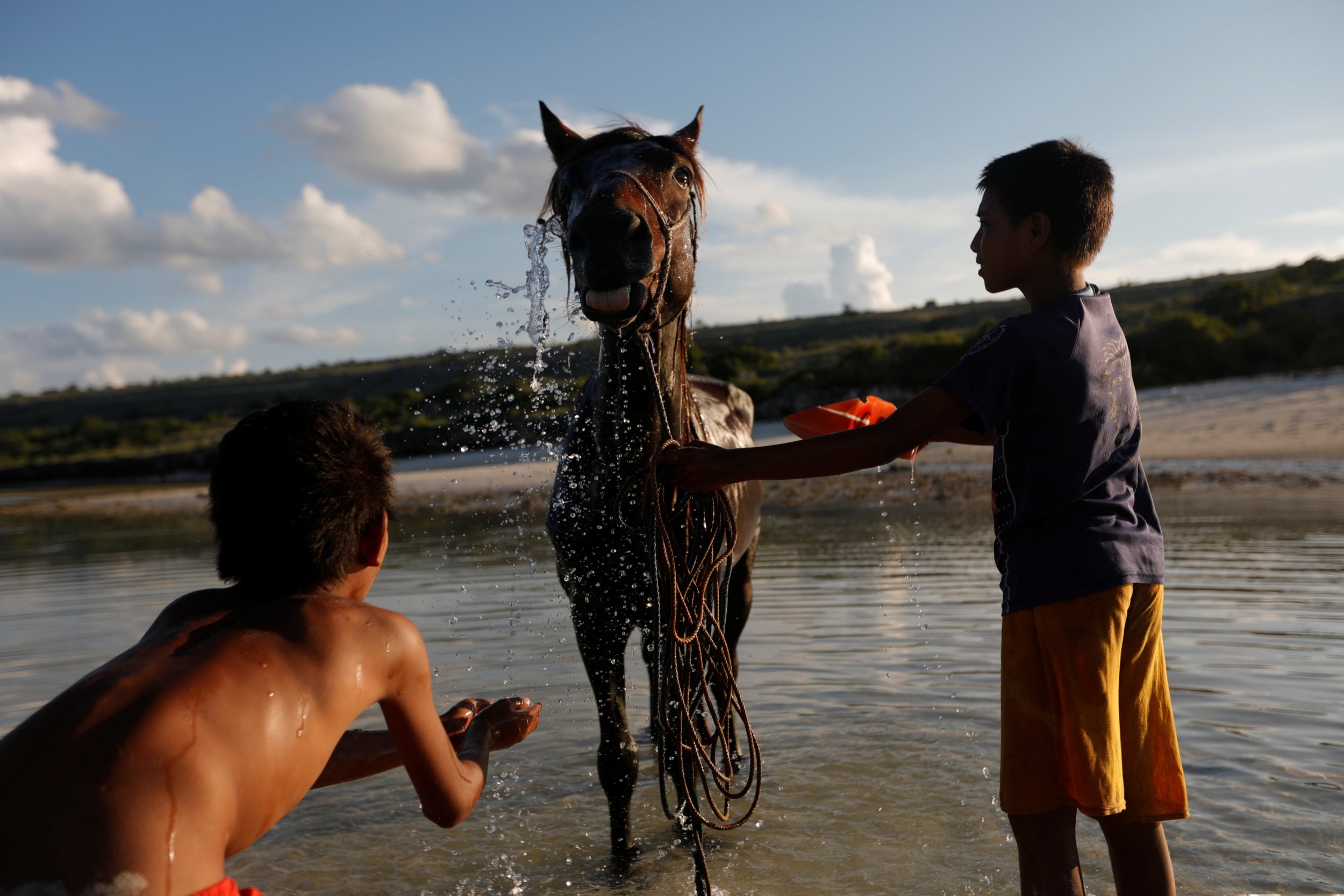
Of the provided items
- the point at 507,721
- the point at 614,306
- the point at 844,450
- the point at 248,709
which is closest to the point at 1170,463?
the point at 614,306

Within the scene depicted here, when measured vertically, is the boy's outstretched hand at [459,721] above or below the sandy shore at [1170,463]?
above

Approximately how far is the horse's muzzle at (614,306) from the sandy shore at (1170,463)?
839 cm

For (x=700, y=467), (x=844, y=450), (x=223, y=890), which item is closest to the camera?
(x=223, y=890)

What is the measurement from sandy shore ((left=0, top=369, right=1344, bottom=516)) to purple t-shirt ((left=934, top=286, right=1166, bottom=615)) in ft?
30.4

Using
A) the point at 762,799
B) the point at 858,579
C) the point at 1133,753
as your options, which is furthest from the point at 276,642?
the point at 858,579

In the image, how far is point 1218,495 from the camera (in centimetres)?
1308

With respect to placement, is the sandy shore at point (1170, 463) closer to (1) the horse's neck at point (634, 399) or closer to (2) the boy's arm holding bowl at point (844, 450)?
(1) the horse's neck at point (634, 399)

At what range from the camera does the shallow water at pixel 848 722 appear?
148 inches

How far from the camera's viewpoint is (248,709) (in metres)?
1.83

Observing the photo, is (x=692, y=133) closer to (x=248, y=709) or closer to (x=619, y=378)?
(x=619, y=378)

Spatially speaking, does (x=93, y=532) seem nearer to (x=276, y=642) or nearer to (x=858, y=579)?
(x=858, y=579)

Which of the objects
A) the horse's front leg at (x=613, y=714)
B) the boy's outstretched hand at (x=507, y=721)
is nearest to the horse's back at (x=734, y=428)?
the horse's front leg at (x=613, y=714)

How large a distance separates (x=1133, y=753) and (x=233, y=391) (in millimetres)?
72259

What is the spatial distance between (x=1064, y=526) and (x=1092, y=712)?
452 mm
